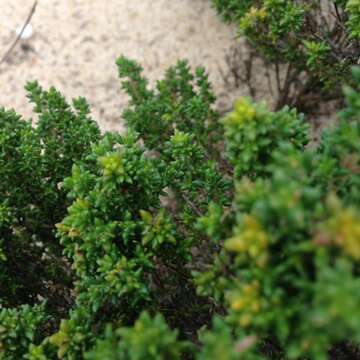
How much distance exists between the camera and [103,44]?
16.9 ft

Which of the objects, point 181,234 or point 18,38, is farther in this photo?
point 18,38

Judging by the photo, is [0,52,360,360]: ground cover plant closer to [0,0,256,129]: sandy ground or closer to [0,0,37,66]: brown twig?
[0,0,256,129]: sandy ground

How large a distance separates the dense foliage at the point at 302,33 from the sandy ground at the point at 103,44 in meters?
0.90

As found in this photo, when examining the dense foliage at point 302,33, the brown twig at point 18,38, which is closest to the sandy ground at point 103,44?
the brown twig at point 18,38

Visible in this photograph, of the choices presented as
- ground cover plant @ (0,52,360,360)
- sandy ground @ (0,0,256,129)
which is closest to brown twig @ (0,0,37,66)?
sandy ground @ (0,0,256,129)

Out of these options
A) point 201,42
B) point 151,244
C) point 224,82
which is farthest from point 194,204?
point 201,42

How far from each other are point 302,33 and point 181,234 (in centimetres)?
171

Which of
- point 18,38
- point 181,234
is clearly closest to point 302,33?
point 181,234

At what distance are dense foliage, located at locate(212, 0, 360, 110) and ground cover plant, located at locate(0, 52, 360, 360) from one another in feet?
1.58

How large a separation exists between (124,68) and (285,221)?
2.43 meters

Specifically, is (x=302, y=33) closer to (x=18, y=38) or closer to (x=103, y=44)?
(x=103, y=44)

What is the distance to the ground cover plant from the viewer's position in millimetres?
1713

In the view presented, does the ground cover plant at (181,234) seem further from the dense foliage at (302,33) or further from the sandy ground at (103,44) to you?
the sandy ground at (103,44)

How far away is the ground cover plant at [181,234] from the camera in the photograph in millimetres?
1713
